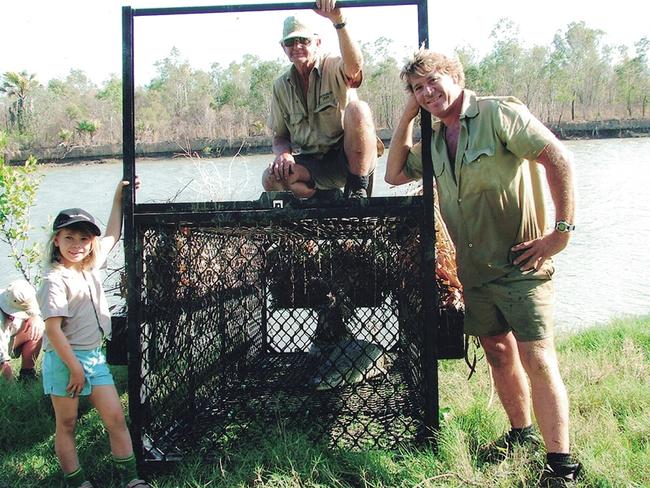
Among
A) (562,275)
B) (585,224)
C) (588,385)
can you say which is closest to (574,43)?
(585,224)

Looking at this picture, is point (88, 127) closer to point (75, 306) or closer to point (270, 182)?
point (270, 182)

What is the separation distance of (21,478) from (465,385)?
2.51 metres

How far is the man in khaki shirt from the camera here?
273cm

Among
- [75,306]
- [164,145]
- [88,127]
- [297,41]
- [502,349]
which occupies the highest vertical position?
[88,127]

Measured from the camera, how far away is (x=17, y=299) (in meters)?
4.98

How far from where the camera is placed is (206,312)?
12.7ft

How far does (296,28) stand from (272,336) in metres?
2.48

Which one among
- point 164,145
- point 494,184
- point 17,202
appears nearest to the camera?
point 494,184

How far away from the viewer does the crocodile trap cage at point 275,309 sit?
2.97 m

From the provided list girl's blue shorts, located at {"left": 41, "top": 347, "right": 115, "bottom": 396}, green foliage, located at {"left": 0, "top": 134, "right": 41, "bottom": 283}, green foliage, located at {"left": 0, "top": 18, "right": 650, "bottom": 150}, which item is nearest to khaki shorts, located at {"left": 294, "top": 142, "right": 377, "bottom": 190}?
girl's blue shorts, located at {"left": 41, "top": 347, "right": 115, "bottom": 396}

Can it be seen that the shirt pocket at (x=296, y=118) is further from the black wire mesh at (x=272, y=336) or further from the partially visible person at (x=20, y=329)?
the partially visible person at (x=20, y=329)

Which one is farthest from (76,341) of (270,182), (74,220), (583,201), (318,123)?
(583,201)

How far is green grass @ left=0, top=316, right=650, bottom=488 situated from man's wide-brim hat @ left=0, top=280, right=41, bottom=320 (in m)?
0.97

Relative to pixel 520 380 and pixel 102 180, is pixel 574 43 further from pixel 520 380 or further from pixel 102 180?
pixel 520 380
